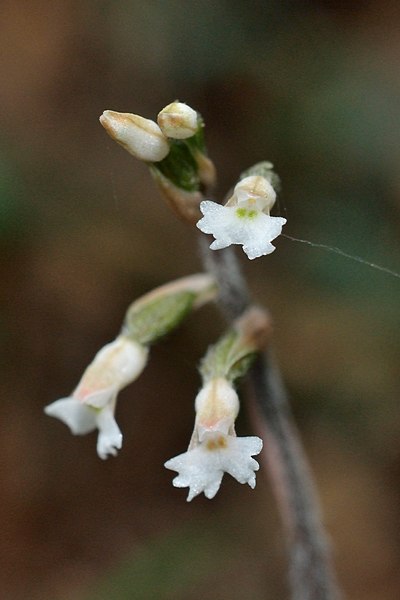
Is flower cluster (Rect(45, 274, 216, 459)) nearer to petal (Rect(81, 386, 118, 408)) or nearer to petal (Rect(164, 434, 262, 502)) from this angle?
petal (Rect(81, 386, 118, 408))

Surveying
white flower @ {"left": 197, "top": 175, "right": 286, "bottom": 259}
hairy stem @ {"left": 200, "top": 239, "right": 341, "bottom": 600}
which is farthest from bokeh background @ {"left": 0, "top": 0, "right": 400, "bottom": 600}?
white flower @ {"left": 197, "top": 175, "right": 286, "bottom": 259}

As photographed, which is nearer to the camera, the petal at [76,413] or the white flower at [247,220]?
the white flower at [247,220]

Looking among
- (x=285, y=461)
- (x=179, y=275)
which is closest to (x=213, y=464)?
(x=285, y=461)

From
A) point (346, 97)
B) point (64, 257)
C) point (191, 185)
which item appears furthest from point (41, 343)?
point (191, 185)

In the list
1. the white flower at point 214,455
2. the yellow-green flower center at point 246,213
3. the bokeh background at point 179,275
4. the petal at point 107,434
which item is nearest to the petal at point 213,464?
the white flower at point 214,455

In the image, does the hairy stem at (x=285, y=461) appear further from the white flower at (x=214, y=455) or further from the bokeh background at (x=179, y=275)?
the bokeh background at (x=179, y=275)

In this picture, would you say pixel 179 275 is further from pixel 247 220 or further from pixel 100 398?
pixel 247 220

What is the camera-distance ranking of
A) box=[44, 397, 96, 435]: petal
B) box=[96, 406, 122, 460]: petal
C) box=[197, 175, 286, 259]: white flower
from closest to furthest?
box=[197, 175, 286, 259]: white flower < box=[96, 406, 122, 460]: petal < box=[44, 397, 96, 435]: petal

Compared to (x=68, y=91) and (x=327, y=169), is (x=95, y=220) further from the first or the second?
(x=327, y=169)
